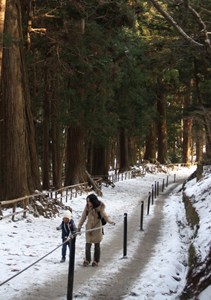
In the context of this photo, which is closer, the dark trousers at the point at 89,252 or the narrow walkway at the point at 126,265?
the narrow walkway at the point at 126,265

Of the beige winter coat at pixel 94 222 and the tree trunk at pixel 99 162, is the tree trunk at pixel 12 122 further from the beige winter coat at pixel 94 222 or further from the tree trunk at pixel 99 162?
the tree trunk at pixel 99 162

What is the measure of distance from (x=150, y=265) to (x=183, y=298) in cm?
304

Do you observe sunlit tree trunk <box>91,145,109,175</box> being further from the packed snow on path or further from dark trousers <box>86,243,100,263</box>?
dark trousers <box>86,243,100,263</box>

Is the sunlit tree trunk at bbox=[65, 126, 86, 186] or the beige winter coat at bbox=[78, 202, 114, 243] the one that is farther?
the sunlit tree trunk at bbox=[65, 126, 86, 186]

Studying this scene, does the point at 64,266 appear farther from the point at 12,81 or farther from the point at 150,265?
the point at 12,81

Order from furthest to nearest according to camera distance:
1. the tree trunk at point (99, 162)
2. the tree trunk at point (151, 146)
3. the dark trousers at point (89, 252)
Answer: the tree trunk at point (151, 146) → the tree trunk at point (99, 162) → the dark trousers at point (89, 252)

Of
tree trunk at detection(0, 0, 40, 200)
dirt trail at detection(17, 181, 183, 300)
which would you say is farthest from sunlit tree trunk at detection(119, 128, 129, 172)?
dirt trail at detection(17, 181, 183, 300)

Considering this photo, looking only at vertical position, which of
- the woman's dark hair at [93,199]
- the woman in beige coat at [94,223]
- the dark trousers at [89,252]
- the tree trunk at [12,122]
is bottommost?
the dark trousers at [89,252]

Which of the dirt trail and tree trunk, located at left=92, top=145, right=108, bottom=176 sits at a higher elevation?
tree trunk, located at left=92, top=145, right=108, bottom=176

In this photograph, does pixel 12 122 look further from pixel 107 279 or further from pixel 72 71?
pixel 107 279

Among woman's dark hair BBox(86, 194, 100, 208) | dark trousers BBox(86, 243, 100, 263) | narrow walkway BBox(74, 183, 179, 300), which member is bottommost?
narrow walkway BBox(74, 183, 179, 300)

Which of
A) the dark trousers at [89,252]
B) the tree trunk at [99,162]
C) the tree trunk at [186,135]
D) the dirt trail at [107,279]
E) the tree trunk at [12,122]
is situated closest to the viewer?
the dirt trail at [107,279]

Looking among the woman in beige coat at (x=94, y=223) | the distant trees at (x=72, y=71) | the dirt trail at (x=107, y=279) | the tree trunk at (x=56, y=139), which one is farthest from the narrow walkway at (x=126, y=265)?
the tree trunk at (x=56, y=139)

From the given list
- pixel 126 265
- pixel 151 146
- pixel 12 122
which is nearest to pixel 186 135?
pixel 151 146
